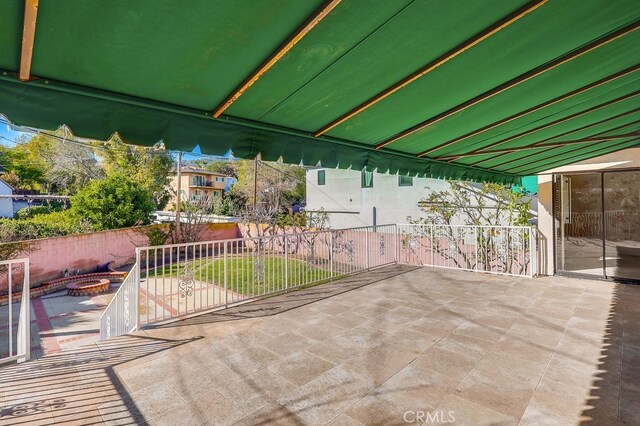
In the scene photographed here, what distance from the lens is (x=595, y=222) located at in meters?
10.6

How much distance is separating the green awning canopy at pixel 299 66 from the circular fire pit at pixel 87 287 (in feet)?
37.1

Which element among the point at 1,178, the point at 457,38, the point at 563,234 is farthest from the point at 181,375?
the point at 1,178

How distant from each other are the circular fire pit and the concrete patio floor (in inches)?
357

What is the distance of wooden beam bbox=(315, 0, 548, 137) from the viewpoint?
2231mm

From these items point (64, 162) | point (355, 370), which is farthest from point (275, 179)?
point (355, 370)

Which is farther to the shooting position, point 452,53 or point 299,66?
point 452,53

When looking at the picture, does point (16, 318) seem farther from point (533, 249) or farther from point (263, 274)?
point (533, 249)

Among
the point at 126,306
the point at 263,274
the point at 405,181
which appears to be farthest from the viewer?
the point at 405,181

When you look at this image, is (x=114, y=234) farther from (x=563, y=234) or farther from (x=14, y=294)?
(x=563, y=234)

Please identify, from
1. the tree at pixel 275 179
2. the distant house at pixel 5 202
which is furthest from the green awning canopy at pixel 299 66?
the distant house at pixel 5 202

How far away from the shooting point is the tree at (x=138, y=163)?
23484 mm

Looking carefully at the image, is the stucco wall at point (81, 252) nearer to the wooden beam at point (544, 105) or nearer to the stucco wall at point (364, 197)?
the stucco wall at point (364, 197)

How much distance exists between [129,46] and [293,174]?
30.1m

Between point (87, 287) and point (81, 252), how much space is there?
3.30 metres
